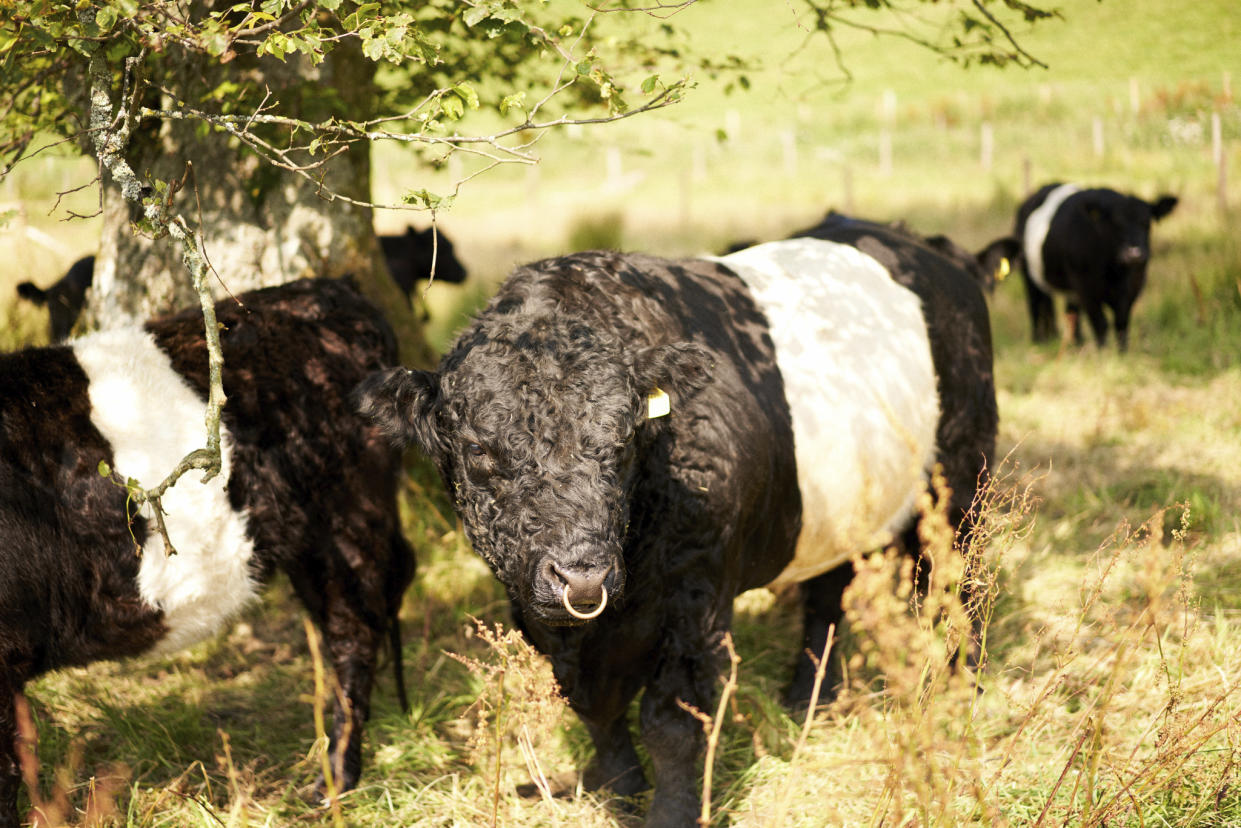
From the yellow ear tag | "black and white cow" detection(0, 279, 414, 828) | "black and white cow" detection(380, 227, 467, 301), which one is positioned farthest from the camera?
"black and white cow" detection(380, 227, 467, 301)

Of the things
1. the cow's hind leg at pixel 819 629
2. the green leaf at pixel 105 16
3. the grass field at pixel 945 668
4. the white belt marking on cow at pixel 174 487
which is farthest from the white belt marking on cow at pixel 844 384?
the green leaf at pixel 105 16

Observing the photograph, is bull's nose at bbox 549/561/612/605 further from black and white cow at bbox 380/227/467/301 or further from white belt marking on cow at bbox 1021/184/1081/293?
white belt marking on cow at bbox 1021/184/1081/293

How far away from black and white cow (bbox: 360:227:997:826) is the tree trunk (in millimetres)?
2129

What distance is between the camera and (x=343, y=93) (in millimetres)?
4812

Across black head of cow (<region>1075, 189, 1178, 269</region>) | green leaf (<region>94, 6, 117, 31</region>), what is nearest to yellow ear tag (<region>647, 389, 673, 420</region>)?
green leaf (<region>94, 6, 117, 31</region>)

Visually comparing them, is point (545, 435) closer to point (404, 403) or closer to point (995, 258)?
point (404, 403)

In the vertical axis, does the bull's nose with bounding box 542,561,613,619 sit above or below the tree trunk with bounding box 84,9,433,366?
below

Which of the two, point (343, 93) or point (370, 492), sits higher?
point (343, 93)

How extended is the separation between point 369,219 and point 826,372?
275cm

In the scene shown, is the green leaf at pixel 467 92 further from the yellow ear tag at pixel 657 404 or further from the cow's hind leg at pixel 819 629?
the cow's hind leg at pixel 819 629

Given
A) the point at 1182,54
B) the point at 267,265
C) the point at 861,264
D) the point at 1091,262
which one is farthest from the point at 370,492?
the point at 1182,54

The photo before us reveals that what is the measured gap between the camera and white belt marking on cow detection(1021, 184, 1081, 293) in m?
10.2

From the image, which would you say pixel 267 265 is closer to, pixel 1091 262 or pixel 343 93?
pixel 343 93

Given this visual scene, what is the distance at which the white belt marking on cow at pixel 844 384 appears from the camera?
3441mm
